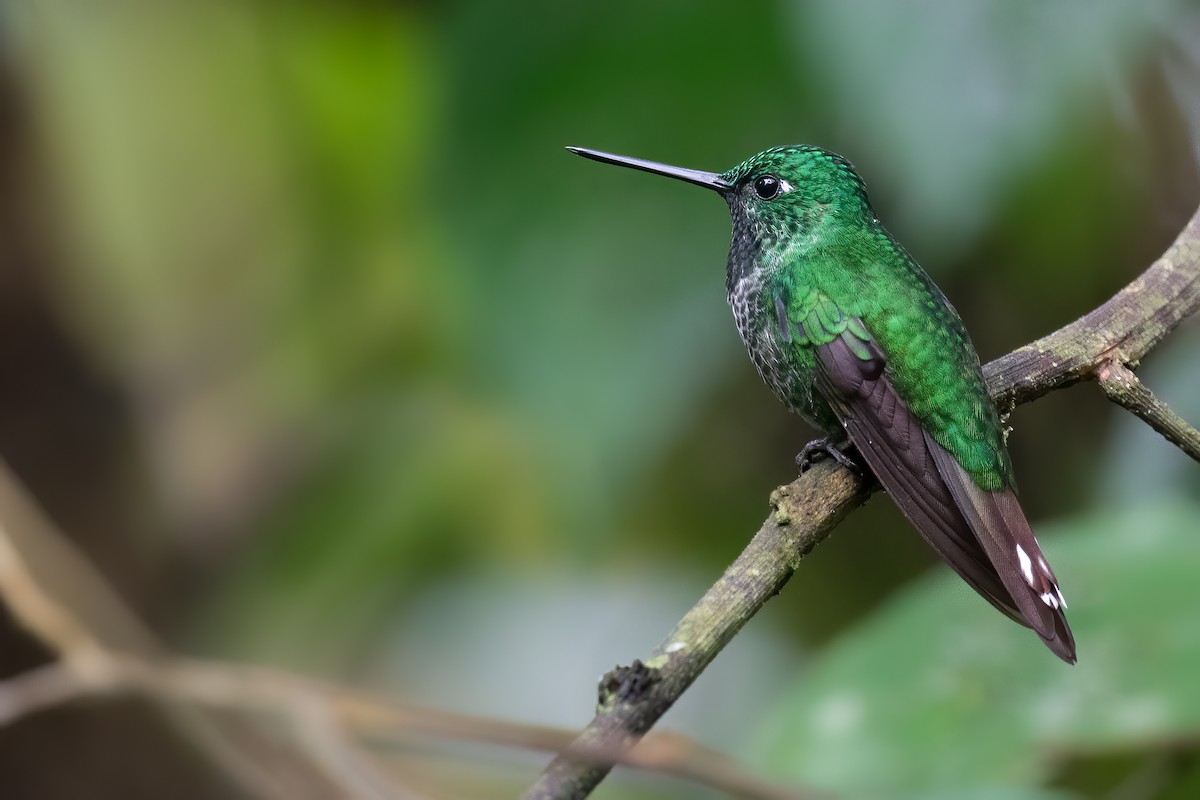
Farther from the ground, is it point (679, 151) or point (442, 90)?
point (442, 90)

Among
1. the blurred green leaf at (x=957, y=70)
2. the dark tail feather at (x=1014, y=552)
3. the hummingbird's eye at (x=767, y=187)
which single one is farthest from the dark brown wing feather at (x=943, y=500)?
the blurred green leaf at (x=957, y=70)

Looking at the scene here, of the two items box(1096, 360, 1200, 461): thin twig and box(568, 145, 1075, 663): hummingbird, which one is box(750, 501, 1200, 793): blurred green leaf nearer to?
box(568, 145, 1075, 663): hummingbird

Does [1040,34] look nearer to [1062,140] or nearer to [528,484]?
[1062,140]

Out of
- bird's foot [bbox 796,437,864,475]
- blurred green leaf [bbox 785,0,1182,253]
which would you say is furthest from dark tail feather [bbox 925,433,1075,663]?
blurred green leaf [bbox 785,0,1182,253]

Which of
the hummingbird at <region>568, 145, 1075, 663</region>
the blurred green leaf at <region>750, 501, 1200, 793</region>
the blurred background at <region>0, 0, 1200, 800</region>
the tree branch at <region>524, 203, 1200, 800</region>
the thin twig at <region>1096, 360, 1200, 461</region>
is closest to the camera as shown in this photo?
the tree branch at <region>524, 203, 1200, 800</region>

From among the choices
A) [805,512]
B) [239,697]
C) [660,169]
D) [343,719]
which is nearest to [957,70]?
[660,169]

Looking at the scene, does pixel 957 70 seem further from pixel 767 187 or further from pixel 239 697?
pixel 239 697

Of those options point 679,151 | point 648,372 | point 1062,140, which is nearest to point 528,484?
point 648,372

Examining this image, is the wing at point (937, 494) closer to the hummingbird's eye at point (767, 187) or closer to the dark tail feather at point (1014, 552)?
the dark tail feather at point (1014, 552)
